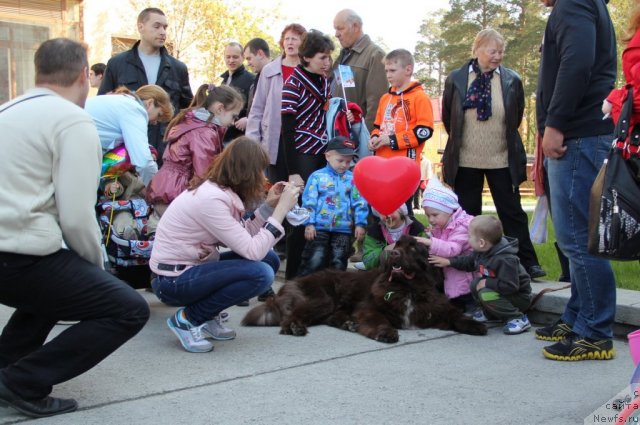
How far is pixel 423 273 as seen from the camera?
5090mm

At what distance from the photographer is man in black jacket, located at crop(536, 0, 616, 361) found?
158 inches

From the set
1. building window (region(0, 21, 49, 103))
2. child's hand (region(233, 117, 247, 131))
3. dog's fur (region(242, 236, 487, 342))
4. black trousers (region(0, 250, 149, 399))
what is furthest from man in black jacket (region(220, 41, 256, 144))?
building window (region(0, 21, 49, 103))

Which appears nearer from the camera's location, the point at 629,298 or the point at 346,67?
the point at 629,298

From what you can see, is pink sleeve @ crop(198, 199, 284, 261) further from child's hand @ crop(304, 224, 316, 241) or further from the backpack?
the backpack

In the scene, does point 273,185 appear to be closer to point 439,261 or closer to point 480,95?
point 439,261

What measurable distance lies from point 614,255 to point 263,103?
14.8 feet

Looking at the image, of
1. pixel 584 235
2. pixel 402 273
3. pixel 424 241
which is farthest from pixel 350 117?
pixel 584 235

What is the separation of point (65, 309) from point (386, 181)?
287 centimetres

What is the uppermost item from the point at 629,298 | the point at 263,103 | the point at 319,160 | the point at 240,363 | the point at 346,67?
the point at 346,67

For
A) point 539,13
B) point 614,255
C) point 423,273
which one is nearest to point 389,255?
point 423,273

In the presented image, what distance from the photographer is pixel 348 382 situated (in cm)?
381

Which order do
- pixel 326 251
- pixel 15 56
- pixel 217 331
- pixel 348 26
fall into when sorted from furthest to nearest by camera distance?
pixel 15 56
pixel 348 26
pixel 326 251
pixel 217 331

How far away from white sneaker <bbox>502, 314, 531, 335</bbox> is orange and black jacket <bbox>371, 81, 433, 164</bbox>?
5.80 feet

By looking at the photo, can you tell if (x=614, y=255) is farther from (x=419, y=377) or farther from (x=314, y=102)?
(x=314, y=102)
